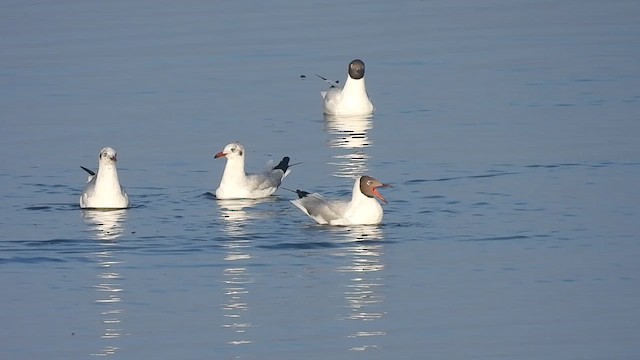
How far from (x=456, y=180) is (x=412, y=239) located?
2.94 m

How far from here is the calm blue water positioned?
12914mm

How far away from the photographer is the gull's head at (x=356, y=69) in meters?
25.5

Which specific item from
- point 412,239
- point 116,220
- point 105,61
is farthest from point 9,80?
point 412,239

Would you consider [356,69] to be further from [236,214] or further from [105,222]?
[105,222]

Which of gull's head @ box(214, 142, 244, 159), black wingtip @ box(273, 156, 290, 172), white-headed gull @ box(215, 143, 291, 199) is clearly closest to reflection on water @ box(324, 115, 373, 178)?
black wingtip @ box(273, 156, 290, 172)

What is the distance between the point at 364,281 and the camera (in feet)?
47.3

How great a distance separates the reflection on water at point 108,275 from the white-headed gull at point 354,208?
77.1 inches

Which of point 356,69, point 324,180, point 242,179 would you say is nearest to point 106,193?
point 242,179

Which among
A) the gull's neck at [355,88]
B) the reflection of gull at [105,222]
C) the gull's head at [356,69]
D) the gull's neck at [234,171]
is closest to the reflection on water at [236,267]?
the gull's neck at [234,171]

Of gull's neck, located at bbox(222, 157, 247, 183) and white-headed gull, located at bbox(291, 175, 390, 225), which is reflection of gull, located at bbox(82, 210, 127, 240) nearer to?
gull's neck, located at bbox(222, 157, 247, 183)

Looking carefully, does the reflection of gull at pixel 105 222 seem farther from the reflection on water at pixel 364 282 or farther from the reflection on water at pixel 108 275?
the reflection on water at pixel 364 282

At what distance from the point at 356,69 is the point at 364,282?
452 inches

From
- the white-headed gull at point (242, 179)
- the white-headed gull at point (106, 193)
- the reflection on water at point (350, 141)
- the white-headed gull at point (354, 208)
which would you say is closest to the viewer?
the white-headed gull at point (354, 208)

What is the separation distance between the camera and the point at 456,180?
19.1 m
